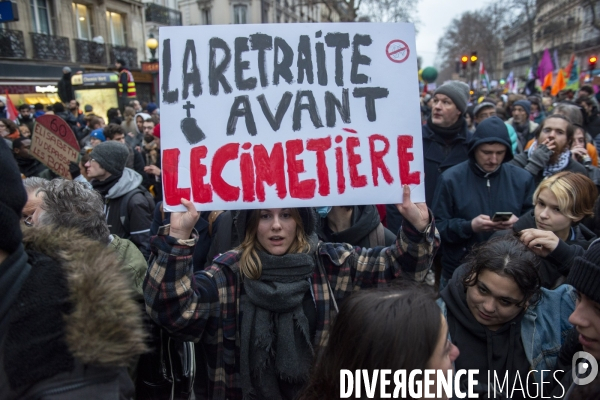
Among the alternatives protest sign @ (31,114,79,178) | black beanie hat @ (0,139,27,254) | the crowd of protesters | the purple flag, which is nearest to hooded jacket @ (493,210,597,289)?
the crowd of protesters

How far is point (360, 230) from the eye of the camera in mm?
2908

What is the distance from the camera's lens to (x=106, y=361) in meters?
1.01

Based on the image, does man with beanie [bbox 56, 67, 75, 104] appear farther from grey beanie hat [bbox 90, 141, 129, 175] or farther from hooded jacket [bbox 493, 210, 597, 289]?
hooded jacket [bbox 493, 210, 597, 289]

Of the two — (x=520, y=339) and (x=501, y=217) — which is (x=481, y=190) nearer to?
(x=501, y=217)

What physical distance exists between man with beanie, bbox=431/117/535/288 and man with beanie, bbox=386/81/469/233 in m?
0.76

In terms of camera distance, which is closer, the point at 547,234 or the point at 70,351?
the point at 70,351

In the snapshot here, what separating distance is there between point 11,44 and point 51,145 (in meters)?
16.5

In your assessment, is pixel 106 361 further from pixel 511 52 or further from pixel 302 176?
pixel 511 52

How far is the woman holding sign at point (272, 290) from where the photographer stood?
6.03 ft

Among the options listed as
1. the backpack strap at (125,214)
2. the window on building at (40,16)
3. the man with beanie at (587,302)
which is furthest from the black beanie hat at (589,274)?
the window on building at (40,16)

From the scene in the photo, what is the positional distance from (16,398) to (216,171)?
110 centimetres

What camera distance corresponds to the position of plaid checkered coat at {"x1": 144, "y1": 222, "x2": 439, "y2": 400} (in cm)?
171

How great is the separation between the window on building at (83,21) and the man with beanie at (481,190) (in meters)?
23.3

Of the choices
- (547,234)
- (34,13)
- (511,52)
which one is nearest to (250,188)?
(547,234)
